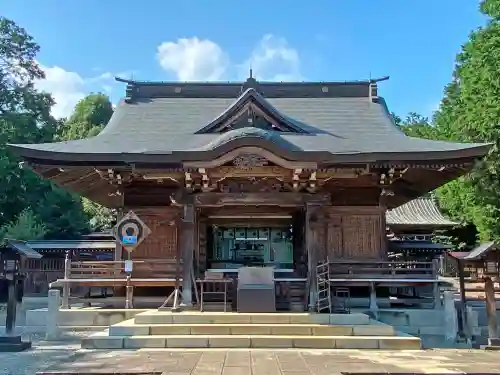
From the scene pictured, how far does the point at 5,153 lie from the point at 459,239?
26.5 m

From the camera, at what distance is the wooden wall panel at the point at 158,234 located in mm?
12268

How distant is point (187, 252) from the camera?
35.7ft

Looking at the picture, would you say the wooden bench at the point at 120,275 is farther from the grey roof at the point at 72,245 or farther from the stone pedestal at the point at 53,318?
the grey roof at the point at 72,245

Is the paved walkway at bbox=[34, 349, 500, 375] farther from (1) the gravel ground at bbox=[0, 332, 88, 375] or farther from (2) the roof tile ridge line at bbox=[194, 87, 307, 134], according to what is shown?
(2) the roof tile ridge line at bbox=[194, 87, 307, 134]

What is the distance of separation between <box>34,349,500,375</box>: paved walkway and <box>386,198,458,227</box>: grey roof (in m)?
17.8

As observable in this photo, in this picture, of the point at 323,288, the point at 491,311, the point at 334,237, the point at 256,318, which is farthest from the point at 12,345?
the point at 491,311

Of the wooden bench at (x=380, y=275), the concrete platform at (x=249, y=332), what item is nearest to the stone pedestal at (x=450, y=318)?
the wooden bench at (x=380, y=275)

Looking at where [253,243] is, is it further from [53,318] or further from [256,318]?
[53,318]

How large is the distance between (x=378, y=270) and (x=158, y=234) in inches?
216

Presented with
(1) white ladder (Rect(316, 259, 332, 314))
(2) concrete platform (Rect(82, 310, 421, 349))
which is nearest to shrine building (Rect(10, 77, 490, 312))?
(1) white ladder (Rect(316, 259, 332, 314))

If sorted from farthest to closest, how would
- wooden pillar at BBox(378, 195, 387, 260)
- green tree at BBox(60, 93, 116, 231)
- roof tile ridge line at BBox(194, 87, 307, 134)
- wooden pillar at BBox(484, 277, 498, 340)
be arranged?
green tree at BBox(60, 93, 116, 231), roof tile ridge line at BBox(194, 87, 307, 134), wooden pillar at BBox(378, 195, 387, 260), wooden pillar at BBox(484, 277, 498, 340)

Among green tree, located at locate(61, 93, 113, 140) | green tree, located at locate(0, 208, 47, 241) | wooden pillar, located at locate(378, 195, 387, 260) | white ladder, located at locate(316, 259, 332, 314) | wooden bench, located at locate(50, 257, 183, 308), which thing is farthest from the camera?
green tree, located at locate(61, 93, 113, 140)

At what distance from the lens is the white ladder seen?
10.2 m

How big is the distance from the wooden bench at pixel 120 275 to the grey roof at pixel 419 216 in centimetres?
1630
